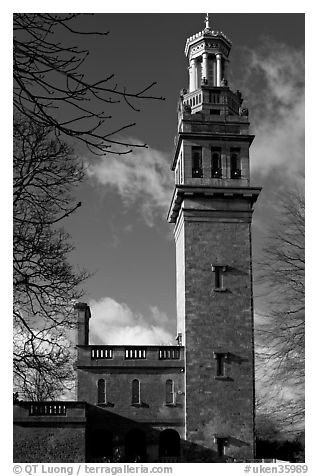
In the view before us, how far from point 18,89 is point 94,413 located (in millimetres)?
25590

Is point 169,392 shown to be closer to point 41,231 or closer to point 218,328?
point 218,328

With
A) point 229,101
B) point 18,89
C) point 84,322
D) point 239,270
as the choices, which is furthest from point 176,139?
point 18,89

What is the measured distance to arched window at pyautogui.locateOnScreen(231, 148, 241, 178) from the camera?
3700cm

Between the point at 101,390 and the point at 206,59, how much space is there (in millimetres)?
17033

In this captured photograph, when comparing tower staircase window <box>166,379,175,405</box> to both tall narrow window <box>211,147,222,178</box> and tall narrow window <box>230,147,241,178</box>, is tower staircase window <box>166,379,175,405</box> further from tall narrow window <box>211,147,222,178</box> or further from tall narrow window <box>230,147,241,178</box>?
tall narrow window <box>230,147,241,178</box>

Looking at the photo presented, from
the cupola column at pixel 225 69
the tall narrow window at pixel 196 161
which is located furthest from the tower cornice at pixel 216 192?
the cupola column at pixel 225 69

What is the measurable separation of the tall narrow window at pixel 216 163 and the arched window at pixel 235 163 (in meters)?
0.64

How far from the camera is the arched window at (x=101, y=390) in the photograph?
115ft

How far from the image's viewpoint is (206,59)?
38.3 meters

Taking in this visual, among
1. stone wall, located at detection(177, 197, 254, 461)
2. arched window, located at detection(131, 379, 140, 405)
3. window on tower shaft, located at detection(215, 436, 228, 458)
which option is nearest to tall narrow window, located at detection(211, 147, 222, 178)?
stone wall, located at detection(177, 197, 254, 461)

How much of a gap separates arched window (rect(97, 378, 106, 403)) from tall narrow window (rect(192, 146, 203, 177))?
10.7 meters

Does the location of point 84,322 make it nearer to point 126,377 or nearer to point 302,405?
point 126,377

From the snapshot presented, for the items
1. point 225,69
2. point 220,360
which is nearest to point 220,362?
point 220,360

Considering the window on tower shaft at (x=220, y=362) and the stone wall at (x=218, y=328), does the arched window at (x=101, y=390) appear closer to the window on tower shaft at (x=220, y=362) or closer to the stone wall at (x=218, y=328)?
the stone wall at (x=218, y=328)
